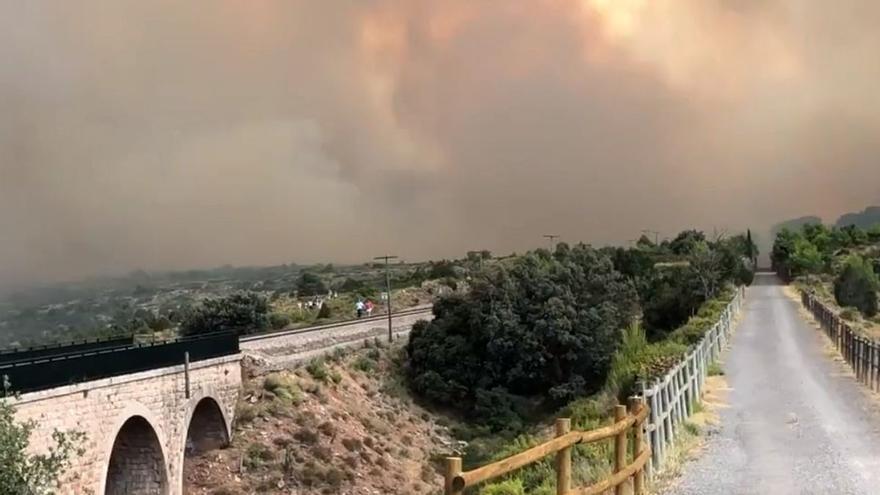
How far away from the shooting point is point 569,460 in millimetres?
7441

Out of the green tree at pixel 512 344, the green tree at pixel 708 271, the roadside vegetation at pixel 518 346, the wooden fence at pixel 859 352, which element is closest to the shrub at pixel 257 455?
the roadside vegetation at pixel 518 346

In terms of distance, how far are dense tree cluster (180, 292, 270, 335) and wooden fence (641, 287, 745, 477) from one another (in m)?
37.7

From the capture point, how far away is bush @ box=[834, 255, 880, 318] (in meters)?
58.3

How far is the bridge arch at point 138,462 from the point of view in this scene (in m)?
26.3

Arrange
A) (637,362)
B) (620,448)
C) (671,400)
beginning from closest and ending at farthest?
(620,448), (671,400), (637,362)

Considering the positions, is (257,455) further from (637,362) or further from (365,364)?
(637,362)

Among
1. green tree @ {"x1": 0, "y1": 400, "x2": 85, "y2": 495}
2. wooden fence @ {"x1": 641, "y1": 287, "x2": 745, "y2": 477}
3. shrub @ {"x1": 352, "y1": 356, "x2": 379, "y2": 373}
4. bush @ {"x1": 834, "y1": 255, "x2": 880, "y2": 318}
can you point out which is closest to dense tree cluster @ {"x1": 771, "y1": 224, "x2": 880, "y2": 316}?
bush @ {"x1": 834, "y1": 255, "x2": 880, "y2": 318}

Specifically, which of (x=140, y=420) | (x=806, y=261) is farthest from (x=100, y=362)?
(x=806, y=261)

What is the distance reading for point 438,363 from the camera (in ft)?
160

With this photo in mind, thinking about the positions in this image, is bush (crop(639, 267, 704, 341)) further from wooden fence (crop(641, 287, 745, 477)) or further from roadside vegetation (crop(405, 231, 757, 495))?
wooden fence (crop(641, 287, 745, 477))

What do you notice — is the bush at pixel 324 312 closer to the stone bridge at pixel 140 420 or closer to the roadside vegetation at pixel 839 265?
the stone bridge at pixel 140 420

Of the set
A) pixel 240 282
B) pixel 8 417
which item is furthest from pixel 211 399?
pixel 240 282

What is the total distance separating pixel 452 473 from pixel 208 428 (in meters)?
27.6

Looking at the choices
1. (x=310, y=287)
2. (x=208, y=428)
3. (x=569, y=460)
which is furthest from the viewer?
(x=310, y=287)
